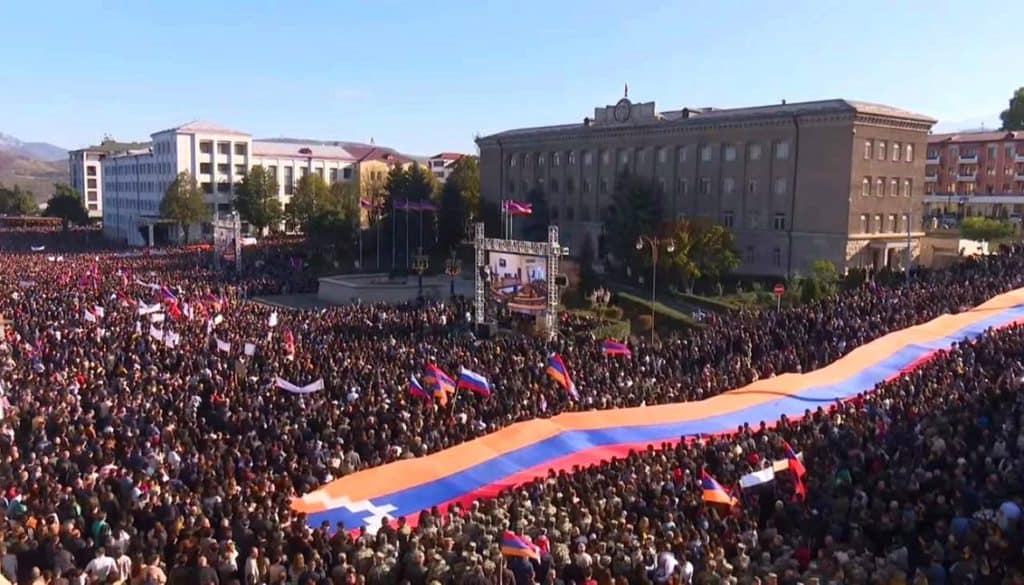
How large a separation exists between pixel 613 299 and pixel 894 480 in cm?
3045

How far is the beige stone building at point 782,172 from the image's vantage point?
4472 centimetres

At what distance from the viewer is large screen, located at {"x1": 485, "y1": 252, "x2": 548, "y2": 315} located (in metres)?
30.5

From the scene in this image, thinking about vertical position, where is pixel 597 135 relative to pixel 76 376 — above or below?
above

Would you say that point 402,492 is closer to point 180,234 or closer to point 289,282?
point 289,282

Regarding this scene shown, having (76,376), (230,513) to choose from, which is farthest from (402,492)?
(76,376)

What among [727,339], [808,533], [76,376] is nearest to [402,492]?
[808,533]

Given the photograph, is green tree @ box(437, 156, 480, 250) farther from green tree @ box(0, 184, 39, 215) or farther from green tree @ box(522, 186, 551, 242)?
green tree @ box(0, 184, 39, 215)

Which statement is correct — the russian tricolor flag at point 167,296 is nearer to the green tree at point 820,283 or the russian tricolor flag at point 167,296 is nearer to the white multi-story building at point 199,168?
the green tree at point 820,283

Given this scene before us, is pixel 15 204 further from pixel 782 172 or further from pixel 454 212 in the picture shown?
pixel 782 172

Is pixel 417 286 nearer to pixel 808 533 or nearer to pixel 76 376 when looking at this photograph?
pixel 76 376

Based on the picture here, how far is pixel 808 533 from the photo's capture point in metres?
12.2

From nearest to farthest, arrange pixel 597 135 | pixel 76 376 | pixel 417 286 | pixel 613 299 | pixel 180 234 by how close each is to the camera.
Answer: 1. pixel 76 376
2. pixel 613 299
3. pixel 417 286
4. pixel 597 135
5. pixel 180 234

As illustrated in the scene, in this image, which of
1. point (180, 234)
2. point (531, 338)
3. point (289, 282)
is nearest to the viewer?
point (531, 338)

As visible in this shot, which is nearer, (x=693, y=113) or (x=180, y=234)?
(x=693, y=113)
